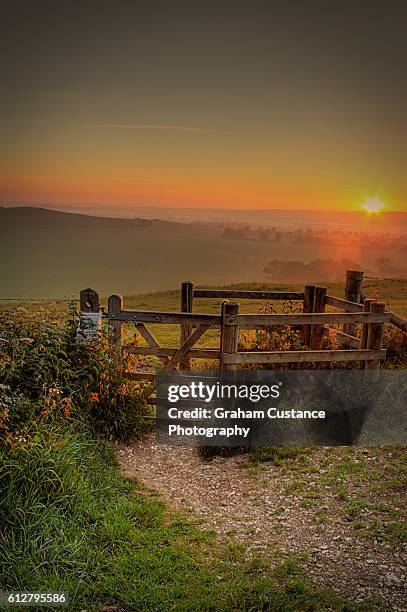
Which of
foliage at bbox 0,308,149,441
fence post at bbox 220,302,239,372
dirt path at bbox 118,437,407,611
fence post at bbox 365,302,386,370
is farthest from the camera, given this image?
fence post at bbox 365,302,386,370

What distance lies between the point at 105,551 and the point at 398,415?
235 inches

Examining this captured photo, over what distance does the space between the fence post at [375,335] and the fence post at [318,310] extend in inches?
64.4

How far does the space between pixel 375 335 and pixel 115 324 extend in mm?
4691

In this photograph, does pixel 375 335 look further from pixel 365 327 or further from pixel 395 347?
pixel 395 347

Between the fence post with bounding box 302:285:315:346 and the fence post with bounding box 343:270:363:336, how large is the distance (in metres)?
0.95

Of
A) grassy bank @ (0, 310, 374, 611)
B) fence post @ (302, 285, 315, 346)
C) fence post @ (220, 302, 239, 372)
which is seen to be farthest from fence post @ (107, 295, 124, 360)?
fence post @ (302, 285, 315, 346)

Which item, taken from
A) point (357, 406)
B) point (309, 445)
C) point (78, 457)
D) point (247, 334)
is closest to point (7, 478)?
point (78, 457)

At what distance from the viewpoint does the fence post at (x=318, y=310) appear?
41.0ft

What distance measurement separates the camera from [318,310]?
12.5m

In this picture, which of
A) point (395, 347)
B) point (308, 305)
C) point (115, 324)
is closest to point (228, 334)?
point (115, 324)

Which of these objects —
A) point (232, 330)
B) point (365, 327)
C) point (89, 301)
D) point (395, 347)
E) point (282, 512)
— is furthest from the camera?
point (395, 347)

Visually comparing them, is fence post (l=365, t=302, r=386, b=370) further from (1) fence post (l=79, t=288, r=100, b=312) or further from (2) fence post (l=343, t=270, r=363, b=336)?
(1) fence post (l=79, t=288, r=100, b=312)

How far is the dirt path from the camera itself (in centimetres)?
613

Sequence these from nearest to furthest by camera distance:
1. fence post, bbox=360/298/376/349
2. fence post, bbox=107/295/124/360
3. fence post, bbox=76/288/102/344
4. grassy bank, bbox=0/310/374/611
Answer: grassy bank, bbox=0/310/374/611 < fence post, bbox=76/288/102/344 < fence post, bbox=107/295/124/360 < fence post, bbox=360/298/376/349
